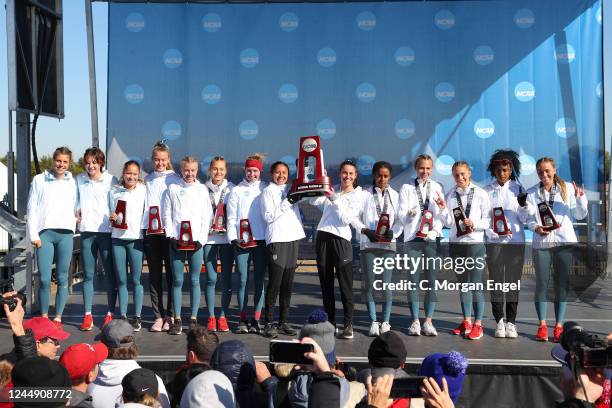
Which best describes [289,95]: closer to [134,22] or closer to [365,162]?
[365,162]

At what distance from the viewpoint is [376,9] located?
322 inches

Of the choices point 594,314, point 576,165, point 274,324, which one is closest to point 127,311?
point 274,324

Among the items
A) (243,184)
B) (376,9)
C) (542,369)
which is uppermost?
(376,9)

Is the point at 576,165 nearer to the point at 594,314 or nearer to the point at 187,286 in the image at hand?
the point at 594,314

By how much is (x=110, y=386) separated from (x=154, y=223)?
99.4 inches

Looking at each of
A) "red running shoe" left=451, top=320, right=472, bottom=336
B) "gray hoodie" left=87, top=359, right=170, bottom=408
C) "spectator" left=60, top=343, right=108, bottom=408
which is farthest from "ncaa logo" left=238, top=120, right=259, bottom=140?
"spectator" left=60, top=343, right=108, bottom=408

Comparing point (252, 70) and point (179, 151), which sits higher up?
point (252, 70)

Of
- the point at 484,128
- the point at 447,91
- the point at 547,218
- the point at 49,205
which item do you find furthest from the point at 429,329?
the point at 447,91

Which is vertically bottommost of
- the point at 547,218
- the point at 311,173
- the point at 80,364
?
the point at 80,364

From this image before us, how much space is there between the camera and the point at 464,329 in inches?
215

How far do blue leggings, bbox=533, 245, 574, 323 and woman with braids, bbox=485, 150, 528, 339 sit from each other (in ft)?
0.42

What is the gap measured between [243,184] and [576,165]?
4233mm

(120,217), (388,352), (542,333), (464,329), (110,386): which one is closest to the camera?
(388,352)

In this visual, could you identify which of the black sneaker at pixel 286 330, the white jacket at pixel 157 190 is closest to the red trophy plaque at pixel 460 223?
the black sneaker at pixel 286 330
